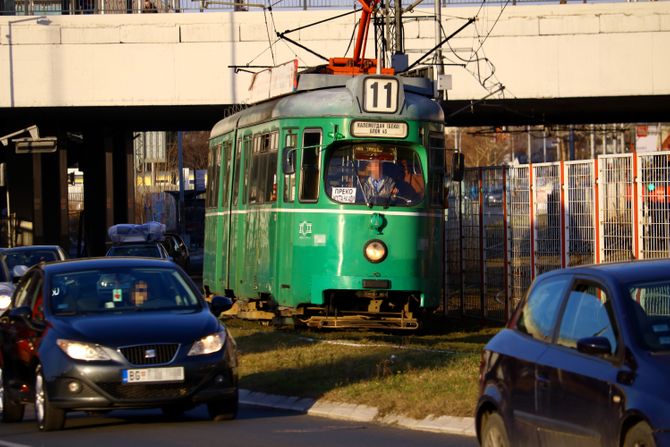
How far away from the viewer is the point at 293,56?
41.7 meters

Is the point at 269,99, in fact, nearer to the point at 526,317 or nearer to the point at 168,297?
the point at 168,297

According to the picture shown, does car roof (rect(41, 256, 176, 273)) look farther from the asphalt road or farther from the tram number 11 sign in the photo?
the tram number 11 sign

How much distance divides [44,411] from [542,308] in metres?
5.59

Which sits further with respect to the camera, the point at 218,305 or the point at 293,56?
the point at 293,56

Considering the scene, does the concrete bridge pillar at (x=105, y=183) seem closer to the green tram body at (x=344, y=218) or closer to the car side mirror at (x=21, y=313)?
the green tram body at (x=344, y=218)

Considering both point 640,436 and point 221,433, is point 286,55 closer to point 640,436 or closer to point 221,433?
point 221,433

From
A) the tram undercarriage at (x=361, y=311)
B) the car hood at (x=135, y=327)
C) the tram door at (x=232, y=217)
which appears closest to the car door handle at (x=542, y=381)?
the car hood at (x=135, y=327)

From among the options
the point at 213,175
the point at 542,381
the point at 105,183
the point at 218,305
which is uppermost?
the point at 105,183

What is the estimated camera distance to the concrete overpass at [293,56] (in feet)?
132

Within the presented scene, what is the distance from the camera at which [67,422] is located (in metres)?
14.1

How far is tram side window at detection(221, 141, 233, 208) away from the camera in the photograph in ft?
86.1

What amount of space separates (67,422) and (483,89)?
28.2 m

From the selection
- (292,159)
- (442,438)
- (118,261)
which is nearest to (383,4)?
(292,159)

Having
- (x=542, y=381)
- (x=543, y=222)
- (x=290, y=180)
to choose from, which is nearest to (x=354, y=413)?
(x=542, y=381)
